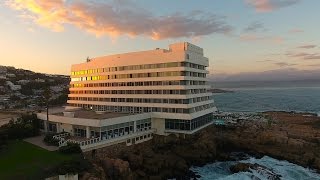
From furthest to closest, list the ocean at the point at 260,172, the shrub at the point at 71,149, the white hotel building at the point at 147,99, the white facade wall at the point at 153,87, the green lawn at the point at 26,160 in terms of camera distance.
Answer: the white facade wall at the point at 153,87 < the white hotel building at the point at 147,99 < the ocean at the point at 260,172 < the shrub at the point at 71,149 < the green lawn at the point at 26,160

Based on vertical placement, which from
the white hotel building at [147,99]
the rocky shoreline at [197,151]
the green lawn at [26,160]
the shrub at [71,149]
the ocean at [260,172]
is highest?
the white hotel building at [147,99]

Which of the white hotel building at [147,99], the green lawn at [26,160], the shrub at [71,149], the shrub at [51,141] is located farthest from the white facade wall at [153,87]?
the green lawn at [26,160]

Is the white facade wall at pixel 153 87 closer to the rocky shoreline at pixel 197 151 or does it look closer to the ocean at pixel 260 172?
the rocky shoreline at pixel 197 151

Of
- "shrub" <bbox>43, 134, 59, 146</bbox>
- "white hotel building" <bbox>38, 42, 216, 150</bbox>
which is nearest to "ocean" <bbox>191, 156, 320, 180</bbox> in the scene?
"white hotel building" <bbox>38, 42, 216, 150</bbox>

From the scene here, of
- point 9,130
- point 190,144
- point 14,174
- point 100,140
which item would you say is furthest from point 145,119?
point 14,174

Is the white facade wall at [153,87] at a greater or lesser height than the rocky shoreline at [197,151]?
greater

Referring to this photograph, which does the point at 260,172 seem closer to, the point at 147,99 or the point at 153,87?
the point at 153,87

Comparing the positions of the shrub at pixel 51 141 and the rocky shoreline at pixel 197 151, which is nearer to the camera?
the rocky shoreline at pixel 197 151
